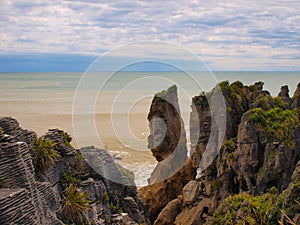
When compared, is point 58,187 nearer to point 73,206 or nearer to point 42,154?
point 73,206

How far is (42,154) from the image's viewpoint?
15.7 m

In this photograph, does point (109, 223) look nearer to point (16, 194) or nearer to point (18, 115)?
point (16, 194)

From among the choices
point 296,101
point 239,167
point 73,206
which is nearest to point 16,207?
point 73,206

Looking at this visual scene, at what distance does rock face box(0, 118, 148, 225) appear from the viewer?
12.3 m

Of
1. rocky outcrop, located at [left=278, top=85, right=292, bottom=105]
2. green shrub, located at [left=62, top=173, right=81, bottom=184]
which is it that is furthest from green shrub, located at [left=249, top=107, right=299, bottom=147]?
green shrub, located at [left=62, top=173, right=81, bottom=184]

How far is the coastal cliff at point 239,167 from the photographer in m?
21.9

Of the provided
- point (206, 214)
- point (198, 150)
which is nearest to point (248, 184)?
point (206, 214)

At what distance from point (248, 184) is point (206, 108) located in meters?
8.07

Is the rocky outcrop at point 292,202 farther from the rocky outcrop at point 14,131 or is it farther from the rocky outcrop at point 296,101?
the rocky outcrop at point 296,101

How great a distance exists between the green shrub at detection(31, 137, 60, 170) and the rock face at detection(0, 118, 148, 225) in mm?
142

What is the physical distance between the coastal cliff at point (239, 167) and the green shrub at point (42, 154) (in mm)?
8443

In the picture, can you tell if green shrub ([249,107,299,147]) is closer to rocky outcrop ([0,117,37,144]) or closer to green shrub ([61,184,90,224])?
green shrub ([61,184,90,224])

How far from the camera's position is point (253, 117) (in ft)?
85.7

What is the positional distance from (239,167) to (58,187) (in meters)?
12.8
